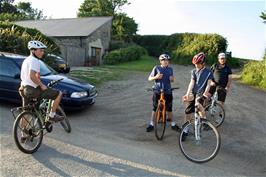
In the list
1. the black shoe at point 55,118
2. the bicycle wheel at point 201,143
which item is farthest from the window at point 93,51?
the bicycle wheel at point 201,143

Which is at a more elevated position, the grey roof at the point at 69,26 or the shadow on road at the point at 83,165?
the grey roof at the point at 69,26

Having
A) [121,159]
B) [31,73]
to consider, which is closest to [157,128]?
[121,159]

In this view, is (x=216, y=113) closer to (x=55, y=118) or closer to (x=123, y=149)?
(x=123, y=149)

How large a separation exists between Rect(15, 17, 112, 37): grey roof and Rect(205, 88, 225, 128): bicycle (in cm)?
2547

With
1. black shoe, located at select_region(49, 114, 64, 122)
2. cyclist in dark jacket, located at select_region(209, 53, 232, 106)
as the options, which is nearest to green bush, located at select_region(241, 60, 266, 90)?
cyclist in dark jacket, located at select_region(209, 53, 232, 106)

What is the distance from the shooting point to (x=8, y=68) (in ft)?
32.2

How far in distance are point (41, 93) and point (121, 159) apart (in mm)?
1928

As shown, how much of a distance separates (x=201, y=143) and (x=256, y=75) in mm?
15027

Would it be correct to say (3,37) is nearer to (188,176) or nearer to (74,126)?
(74,126)

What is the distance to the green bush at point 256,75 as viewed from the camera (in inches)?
778

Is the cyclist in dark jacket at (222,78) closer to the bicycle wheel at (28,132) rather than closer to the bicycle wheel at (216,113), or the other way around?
the bicycle wheel at (216,113)

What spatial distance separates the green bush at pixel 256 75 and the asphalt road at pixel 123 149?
880 cm

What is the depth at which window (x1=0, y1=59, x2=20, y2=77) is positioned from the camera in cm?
967

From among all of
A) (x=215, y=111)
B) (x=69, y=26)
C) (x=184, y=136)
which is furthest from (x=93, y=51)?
(x=184, y=136)
